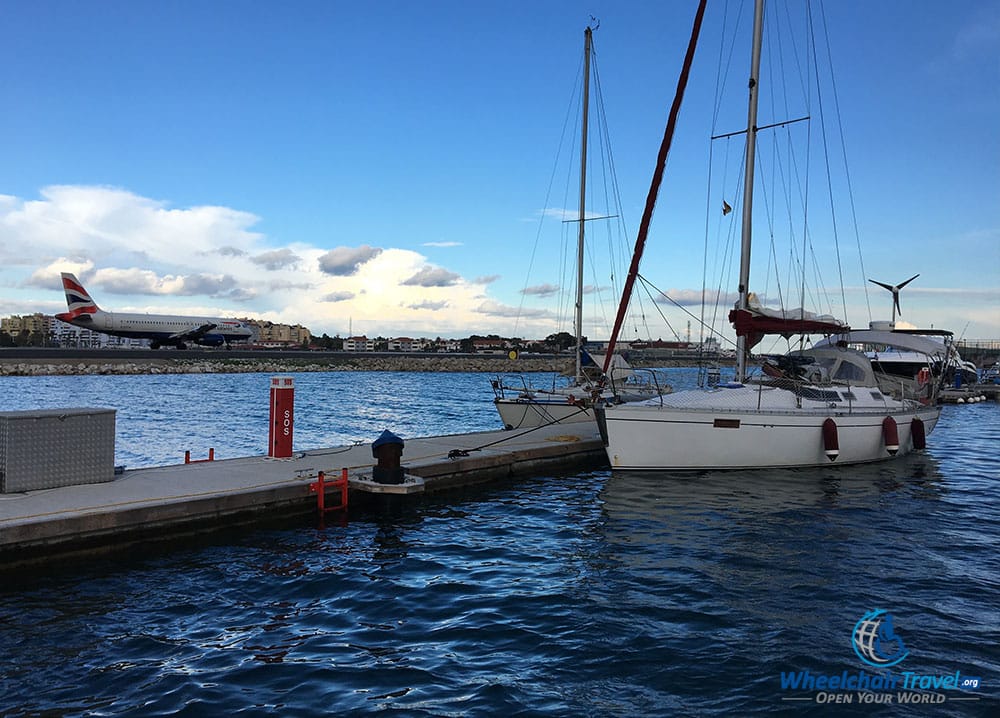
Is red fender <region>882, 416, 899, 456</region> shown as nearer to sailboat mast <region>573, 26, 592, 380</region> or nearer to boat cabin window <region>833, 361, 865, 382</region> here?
boat cabin window <region>833, 361, 865, 382</region>

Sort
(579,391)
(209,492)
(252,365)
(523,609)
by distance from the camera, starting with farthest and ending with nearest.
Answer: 1. (252,365)
2. (579,391)
3. (209,492)
4. (523,609)

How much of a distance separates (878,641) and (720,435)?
9.60 m

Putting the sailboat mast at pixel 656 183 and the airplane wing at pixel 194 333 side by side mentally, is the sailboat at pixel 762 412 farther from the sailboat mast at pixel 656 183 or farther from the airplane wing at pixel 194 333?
the airplane wing at pixel 194 333

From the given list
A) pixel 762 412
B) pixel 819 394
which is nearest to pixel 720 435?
pixel 762 412

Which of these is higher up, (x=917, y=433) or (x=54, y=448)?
(x=54, y=448)

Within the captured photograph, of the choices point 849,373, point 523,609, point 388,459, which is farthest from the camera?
point 849,373

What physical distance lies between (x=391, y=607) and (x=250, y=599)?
1.77m

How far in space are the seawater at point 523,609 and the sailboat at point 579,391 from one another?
26.5ft

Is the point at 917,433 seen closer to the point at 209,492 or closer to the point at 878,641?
the point at 878,641

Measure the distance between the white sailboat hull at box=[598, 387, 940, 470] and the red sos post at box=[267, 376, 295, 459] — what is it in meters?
7.30

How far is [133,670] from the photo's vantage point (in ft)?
22.1

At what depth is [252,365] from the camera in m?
84.0

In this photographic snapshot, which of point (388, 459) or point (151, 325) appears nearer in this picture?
point (388, 459)

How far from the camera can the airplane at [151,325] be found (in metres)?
88.4
